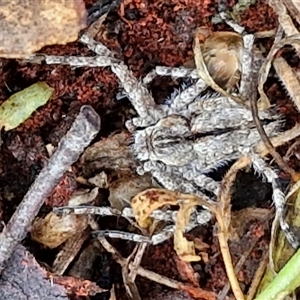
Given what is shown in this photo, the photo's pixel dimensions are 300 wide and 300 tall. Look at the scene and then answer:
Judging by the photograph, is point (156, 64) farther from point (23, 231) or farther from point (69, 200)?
point (23, 231)

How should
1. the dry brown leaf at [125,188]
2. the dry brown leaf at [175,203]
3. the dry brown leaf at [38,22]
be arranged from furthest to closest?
1. the dry brown leaf at [125,188]
2. the dry brown leaf at [175,203]
3. the dry brown leaf at [38,22]

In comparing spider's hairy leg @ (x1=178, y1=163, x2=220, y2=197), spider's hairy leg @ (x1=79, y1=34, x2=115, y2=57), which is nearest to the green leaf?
spider's hairy leg @ (x1=79, y1=34, x2=115, y2=57)

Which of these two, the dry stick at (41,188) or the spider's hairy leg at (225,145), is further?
the spider's hairy leg at (225,145)

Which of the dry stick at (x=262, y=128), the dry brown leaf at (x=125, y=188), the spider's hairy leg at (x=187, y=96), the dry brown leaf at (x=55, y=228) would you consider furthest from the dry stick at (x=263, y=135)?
the dry brown leaf at (x=55, y=228)

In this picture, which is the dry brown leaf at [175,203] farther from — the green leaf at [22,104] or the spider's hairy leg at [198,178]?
the green leaf at [22,104]

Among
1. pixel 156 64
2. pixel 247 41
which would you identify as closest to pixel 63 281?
pixel 156 64

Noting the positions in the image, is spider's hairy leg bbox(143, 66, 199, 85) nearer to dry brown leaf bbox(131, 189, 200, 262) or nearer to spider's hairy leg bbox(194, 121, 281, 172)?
spider's hairy leg bbox(194, 121, 281, 172)

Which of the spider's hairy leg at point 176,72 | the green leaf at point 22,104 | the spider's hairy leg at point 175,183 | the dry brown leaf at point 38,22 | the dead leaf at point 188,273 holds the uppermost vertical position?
the dry brown leaf at point 38,22

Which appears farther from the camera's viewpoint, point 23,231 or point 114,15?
point 114,15
